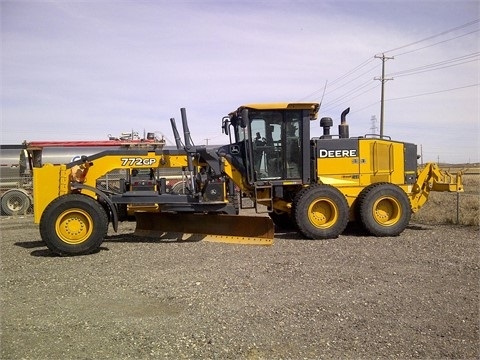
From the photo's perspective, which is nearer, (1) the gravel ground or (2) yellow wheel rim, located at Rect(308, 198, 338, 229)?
(1) the gravel ground

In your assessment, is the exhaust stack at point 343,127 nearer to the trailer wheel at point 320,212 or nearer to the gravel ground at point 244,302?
the trailer wheel at point 320,212

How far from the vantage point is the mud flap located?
371 inches

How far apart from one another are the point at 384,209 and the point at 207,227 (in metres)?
3.95

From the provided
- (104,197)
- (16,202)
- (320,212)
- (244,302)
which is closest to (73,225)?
(104,197)

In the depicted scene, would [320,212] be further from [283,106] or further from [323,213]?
[283,106]

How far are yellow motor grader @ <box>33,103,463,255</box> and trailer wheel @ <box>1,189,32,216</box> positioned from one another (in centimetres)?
901

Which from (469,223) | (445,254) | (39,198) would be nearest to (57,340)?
(39,198)

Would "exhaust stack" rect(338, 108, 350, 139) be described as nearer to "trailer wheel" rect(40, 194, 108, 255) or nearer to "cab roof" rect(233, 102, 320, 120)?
"cab roof" rect(233, 102, 320, 120)

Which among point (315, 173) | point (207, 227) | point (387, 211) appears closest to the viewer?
point (207, 227)

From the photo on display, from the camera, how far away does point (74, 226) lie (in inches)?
338

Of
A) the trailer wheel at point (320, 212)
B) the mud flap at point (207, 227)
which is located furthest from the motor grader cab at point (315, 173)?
the mud flap at point (207, 227)

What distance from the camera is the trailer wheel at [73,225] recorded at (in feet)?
27.6

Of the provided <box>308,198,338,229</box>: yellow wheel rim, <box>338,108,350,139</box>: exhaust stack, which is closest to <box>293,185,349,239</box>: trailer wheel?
<box>308,198,338,229</box>: yellow wheel rim

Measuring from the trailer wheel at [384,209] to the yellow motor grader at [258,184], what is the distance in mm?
22
